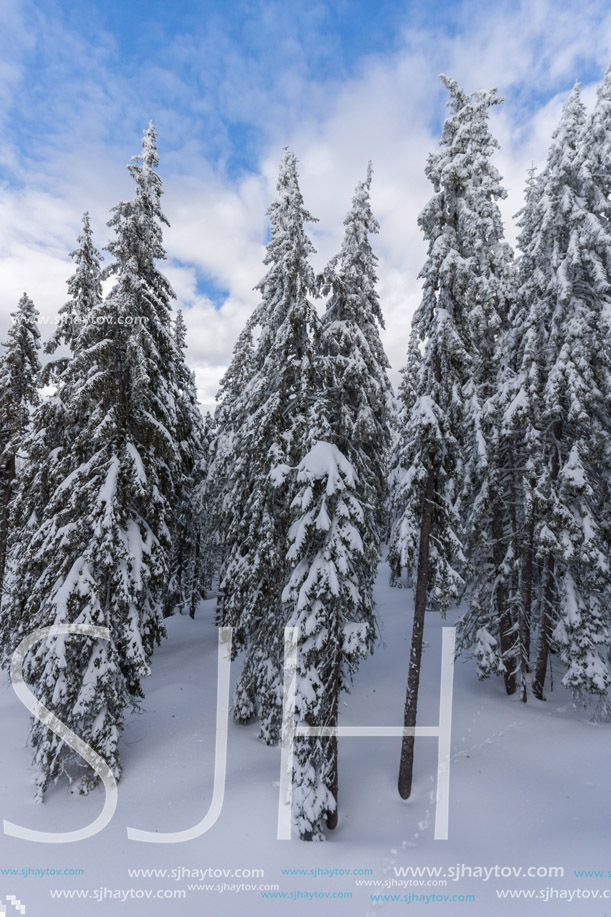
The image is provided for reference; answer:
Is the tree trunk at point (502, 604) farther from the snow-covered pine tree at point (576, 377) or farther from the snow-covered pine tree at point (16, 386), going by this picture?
the snow-covered pine tree at point (16, 386)

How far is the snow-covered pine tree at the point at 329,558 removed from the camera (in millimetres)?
9938

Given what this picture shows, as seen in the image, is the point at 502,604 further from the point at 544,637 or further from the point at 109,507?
the point at 109,507

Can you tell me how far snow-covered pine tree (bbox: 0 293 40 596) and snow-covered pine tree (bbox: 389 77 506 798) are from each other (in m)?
17.6

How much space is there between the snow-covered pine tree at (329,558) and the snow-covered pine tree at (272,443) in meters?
0.73

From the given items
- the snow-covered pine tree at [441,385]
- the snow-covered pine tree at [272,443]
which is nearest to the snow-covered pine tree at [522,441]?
the snow-covered pine tree at [441,385]

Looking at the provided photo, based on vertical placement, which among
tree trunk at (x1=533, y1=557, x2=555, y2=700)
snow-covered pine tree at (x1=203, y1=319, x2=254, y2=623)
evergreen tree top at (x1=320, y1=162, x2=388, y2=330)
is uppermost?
evergreen tree top at (x1=320, y1=162, x2=388, y2=330)

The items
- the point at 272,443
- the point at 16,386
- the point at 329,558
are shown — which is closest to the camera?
the point at 329,558

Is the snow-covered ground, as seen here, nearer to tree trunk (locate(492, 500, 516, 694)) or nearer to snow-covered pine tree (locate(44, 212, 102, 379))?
tree trunk (locate(492, 500, 516, 694))

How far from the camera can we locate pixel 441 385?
1086 centimetres

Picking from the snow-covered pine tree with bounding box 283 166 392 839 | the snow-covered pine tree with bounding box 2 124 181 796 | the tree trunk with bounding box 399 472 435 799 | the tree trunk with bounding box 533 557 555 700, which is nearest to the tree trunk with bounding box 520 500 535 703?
the tree trunk with bounding box 533 557 555 700

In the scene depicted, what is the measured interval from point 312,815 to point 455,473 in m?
8.41

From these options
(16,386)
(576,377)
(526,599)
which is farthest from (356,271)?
(16,386)

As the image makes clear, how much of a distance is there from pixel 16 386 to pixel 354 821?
21251 millimetres

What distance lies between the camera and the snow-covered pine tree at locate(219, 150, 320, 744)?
38.8 feet
